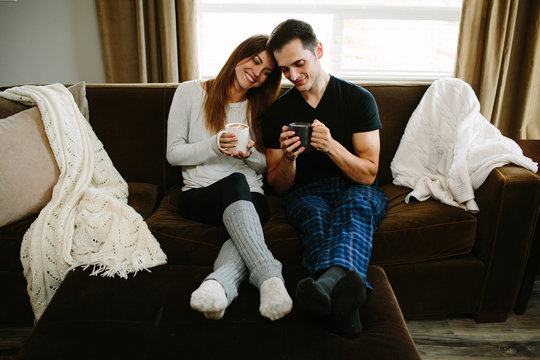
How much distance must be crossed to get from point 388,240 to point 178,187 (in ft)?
3.35

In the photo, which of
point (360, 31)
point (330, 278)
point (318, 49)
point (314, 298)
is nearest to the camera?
point (314, 298)

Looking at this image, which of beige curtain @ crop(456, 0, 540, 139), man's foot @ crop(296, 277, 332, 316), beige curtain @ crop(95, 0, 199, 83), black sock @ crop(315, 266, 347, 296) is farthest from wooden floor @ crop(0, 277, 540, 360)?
beige curtain @ crop(95, 0, 199, 83)

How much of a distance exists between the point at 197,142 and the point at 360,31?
168cm

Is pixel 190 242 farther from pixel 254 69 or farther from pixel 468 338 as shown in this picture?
pixel 468 338

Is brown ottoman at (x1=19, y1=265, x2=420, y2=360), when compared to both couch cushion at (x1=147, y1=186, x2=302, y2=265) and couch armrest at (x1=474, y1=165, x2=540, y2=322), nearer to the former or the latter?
couch cushion at (x1=147, y1=186, x2=302, y2=265)

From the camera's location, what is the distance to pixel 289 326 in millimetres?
951

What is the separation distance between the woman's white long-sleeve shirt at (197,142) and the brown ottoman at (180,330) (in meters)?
0.56

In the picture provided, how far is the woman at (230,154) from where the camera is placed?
3.89 ft

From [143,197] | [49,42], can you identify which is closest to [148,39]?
[49,42]

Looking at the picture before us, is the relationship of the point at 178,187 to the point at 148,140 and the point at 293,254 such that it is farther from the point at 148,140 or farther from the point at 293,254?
the point at 293,254

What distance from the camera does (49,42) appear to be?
2.46 metres

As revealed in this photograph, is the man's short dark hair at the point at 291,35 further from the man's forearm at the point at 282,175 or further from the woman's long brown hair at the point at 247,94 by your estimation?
the man's forearm at the point at 282,175

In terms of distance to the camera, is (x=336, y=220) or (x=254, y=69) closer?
(x=336, y=220)

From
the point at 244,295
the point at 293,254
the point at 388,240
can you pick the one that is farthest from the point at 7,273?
the point at 388,240
